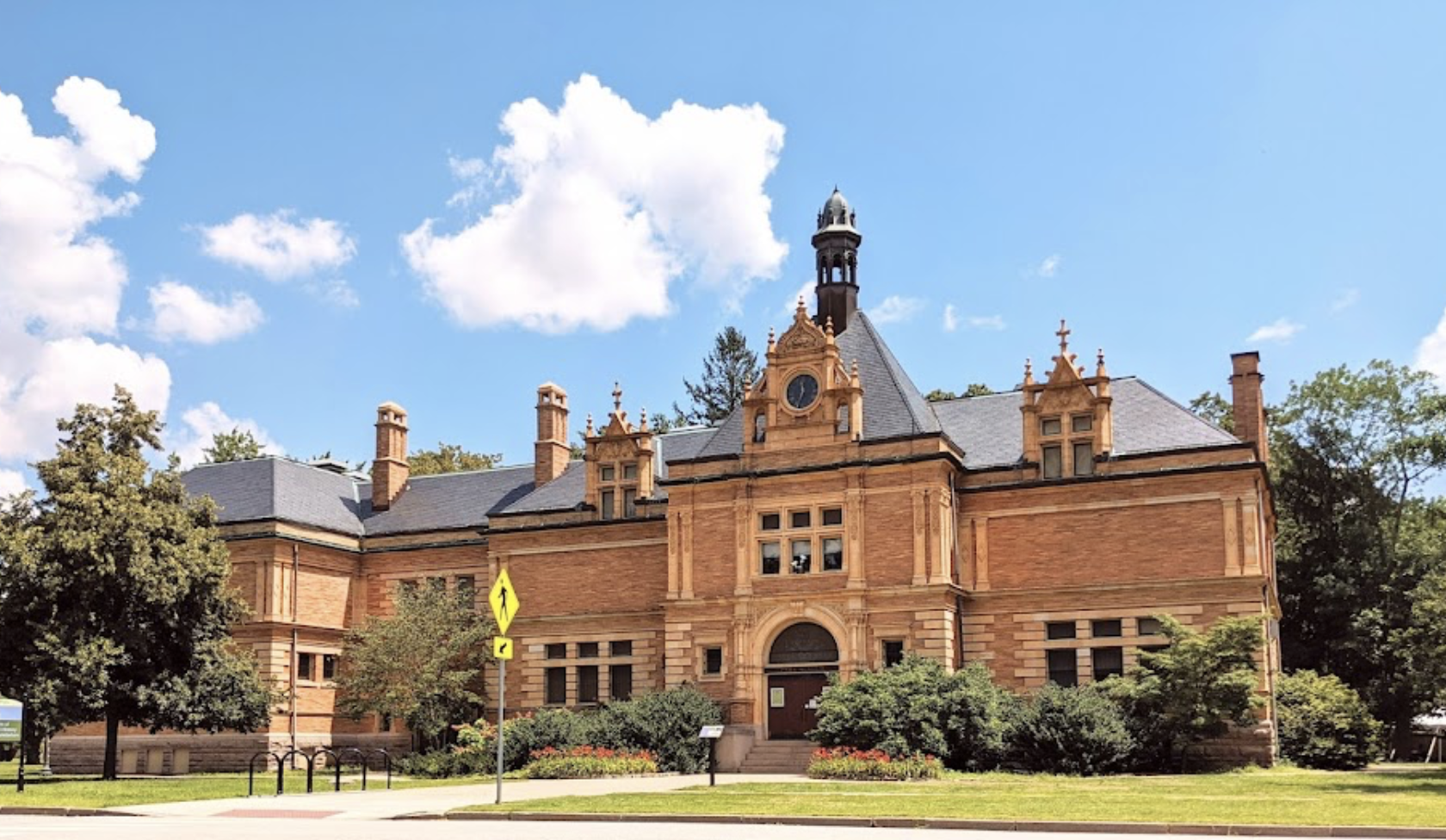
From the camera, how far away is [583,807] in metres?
27.1

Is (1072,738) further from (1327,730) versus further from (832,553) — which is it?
(832,553)

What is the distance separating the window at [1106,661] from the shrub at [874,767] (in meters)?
8.52

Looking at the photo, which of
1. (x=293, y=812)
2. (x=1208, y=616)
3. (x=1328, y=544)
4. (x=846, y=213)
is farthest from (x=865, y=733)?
(x=1328, y=544)

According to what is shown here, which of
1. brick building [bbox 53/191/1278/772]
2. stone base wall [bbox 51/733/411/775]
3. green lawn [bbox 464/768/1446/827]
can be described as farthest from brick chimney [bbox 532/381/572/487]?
green lawn [bbox 464/768/1446/827]

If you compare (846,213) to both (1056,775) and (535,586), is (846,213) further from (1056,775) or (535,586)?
(1056,775)

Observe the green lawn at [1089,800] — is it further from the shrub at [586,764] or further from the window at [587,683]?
the window at [587,683]

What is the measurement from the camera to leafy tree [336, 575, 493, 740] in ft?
160

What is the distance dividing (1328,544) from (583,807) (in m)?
41.8

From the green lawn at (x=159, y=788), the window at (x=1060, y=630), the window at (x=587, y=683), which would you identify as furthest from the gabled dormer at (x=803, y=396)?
the green lawn at (x=159, y=788)

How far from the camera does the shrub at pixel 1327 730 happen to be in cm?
4241

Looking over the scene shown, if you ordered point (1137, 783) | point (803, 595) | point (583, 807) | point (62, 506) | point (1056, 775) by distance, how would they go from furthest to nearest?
point (803, 595), point (62, 506), point (1056, 775), point (1137, 783), point (583, 807)

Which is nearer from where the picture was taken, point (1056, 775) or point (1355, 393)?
point (1056, 775)

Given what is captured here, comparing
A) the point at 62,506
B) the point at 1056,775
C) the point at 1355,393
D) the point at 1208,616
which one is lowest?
the point at 1056,775

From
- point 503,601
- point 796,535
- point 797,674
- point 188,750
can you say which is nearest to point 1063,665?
point 797,674
